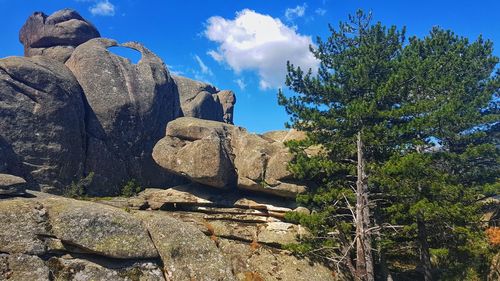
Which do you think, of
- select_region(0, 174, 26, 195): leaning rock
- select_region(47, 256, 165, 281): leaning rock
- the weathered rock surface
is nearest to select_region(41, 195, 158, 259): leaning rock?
select_region(47, 256, 165, 281): leaning rock

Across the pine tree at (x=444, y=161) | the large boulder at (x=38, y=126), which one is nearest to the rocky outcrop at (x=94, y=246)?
the large boulder at (x=38, y=126)

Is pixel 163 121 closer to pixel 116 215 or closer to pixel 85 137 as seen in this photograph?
pixel 85 137

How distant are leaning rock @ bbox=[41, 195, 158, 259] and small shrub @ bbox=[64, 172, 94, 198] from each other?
26.1 ft

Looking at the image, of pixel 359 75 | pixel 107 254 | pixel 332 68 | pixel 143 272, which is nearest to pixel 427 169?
pixel 359 75

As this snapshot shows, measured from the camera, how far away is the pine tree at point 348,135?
1005 inches

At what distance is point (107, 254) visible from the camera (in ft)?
70.7

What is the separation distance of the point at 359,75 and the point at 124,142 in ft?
76.4

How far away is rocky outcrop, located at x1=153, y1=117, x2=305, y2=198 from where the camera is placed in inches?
1201

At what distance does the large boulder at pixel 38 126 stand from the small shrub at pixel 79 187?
961 millimetres

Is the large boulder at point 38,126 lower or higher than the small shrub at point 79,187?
higher

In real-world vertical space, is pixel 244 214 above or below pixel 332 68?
below

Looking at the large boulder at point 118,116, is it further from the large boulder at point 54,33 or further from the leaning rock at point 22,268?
the leaning rock at point 22,268

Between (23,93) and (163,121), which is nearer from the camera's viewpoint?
(23,93)

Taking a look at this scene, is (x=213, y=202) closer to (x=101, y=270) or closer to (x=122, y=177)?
(x=122, y=177)
